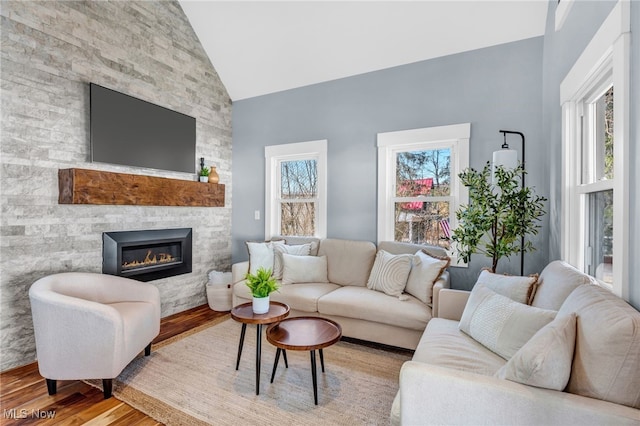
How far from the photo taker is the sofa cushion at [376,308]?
2.59 meters

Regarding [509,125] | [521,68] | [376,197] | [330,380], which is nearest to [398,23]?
[521,68]

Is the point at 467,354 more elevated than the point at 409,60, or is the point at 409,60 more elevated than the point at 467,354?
the point at 409,60

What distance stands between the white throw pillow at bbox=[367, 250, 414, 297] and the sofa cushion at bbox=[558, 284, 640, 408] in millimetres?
1712

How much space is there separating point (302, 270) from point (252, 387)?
1.36 metres

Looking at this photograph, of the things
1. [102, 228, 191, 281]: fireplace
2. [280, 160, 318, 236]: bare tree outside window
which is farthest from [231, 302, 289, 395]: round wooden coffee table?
[280, 160, 318, 236]: bare tree outside window

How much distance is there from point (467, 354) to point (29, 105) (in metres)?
3.51

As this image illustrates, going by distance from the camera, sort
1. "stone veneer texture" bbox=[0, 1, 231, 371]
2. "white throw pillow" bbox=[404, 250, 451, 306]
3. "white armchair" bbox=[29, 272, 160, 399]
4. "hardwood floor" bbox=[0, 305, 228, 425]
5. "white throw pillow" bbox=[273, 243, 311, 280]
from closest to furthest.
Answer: "hardwood floor" bbox=[0, 305, 228, 425] < "white armchair" bbox=[29, 272, 160, 399] < "stone veneer texture" bbox=[0, 1, 231, 371] < "white throw pillow" bbox=[404, 250, 451, 306] < "white throw pillow" bbox=[273, 243, 311, 280]

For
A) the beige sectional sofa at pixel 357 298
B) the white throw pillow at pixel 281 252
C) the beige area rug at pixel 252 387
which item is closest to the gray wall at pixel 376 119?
the beige sectional sofa at pixel 357 298

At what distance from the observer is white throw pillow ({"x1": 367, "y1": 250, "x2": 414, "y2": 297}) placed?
115 inches

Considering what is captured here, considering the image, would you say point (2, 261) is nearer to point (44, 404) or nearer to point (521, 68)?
point (44, 404)

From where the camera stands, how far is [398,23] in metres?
3.20

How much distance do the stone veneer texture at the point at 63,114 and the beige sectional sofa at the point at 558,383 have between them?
2.84 meters

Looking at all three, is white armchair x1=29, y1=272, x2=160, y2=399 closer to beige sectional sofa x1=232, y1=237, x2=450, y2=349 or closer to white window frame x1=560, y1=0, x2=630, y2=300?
beige sectional sofa x1=232, y1=237, x2=450, y2=349

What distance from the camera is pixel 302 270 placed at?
3.40m
